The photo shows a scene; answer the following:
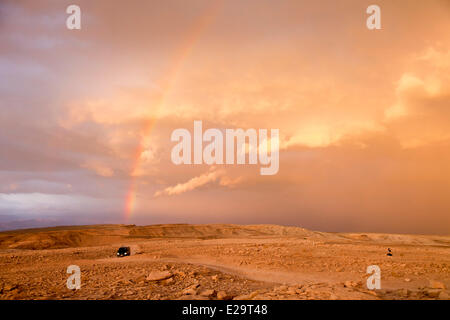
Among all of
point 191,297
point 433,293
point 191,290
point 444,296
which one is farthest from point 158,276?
point 444,296

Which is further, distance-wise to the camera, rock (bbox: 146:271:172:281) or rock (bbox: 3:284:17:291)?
rock (bbox: 146:271:172:281)

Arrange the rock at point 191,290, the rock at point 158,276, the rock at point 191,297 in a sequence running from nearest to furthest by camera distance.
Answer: the rock at point 191,297 → the rock at point 191,290 → the rock at point 158,276

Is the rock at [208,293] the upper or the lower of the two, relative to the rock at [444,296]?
lower

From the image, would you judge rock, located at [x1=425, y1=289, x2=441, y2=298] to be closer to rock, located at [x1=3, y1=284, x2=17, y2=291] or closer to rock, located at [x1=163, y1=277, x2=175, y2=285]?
rock, located at [x1=163, y1=277, x2=175, y2=285]

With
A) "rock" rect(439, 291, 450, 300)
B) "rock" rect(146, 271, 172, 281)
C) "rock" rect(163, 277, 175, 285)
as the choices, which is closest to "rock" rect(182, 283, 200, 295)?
"rock" rect(163, 277, 175, 285)

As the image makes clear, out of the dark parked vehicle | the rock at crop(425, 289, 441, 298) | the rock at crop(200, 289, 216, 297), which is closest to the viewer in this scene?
the rock at crop(425, 289, 441, 298)

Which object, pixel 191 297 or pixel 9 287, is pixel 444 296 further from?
pixel 9 287

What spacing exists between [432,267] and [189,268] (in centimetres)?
1706

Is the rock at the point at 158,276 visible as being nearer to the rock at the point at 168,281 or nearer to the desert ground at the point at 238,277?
the desert ground at the point at 238,277

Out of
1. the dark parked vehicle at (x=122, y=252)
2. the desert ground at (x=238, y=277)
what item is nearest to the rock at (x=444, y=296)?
the desert ground at (x=238, y=277)

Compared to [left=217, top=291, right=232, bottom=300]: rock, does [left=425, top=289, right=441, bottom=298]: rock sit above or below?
above
